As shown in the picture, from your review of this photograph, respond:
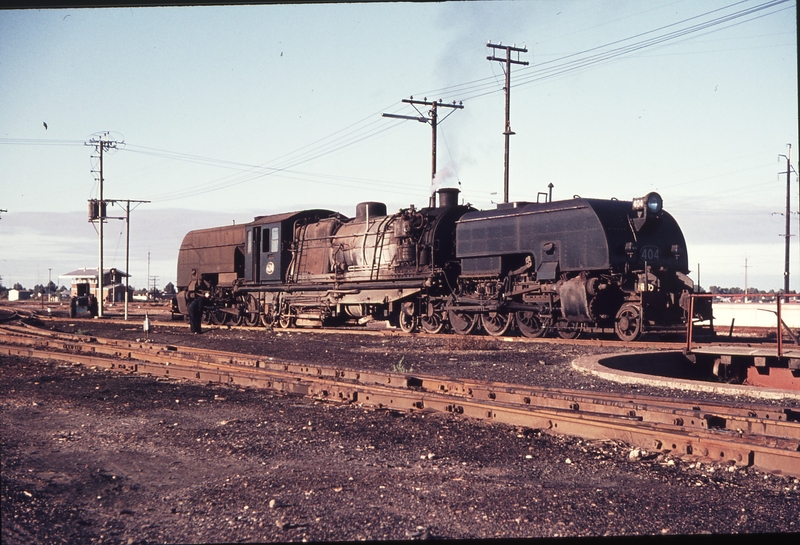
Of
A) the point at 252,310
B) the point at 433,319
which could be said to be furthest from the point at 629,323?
the point at 252,310

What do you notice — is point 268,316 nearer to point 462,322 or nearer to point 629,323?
point 462,322

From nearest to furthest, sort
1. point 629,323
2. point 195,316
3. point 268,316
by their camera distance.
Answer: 1. point 629,323
2. point 195,316
3. point 268,316

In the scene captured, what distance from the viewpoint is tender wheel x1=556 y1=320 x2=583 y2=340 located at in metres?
16.3

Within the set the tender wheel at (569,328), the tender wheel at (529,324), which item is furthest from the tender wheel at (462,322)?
the tender wheel at (569,328)

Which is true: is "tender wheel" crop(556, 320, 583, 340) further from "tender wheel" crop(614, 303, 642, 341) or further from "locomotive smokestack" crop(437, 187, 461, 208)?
"locomotive smokestack" crop(437, 187, 461, 208)

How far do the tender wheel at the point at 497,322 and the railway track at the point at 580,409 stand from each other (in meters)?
7.79

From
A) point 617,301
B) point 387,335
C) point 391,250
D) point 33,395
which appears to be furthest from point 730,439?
point 391,250

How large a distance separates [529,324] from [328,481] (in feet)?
41.9

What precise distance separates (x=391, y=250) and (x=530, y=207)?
4.64 meters

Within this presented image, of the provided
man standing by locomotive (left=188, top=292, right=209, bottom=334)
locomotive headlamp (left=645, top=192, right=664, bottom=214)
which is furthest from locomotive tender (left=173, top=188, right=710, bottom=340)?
man standing by locomotive (left=188, top=292, right=209, bottom=334)

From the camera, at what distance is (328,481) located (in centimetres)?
489

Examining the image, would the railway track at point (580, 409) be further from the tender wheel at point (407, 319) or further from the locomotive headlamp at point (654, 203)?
the tender wheel at point (407, 319)

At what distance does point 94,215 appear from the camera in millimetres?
41812

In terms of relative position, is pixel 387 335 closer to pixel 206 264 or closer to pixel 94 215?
pixel 206 264
